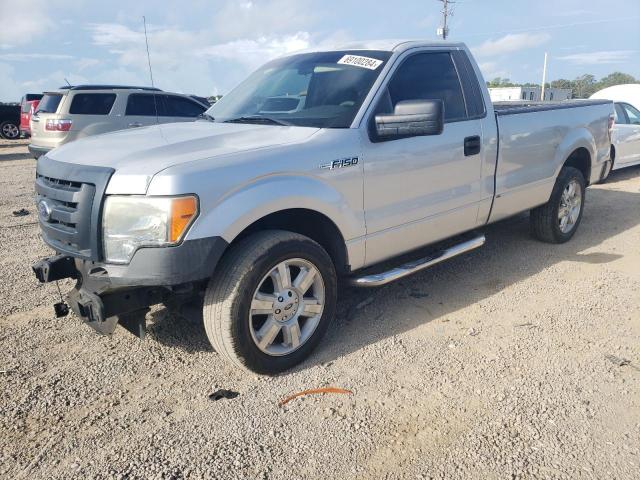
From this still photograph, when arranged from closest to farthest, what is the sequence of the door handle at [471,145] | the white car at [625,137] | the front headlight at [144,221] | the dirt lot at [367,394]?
the dirt lot at [367,394]
the front headlight at [144,221]
the door handle at [471,145]
the white car at [625,137]

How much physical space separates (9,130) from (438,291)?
849 inches

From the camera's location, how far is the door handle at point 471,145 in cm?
404

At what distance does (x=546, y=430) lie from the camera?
2.61 meters

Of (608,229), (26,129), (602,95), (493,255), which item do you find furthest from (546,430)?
(26,129)

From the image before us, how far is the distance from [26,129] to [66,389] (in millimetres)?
17941

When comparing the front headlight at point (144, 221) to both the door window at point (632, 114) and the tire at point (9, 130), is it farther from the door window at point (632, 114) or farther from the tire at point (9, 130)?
the tire at point (9, 130)

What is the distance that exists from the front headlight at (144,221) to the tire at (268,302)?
39 centimetres

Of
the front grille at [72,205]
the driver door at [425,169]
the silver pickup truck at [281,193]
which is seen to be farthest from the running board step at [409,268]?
the front grille at [72,205]

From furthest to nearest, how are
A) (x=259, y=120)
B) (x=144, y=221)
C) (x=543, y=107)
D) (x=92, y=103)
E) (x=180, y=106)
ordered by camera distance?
(x=180, y=106) → (x=92, y=103) → (x=543, y=107) → (x=259, y=120) → (x=144, y=221)

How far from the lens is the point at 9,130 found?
20719 mm

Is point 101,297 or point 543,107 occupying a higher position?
point 543,107

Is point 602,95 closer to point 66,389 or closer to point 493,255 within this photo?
point 493,255

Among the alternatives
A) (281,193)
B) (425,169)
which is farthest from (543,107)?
(281,193)

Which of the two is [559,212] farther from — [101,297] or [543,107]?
[101,297]
